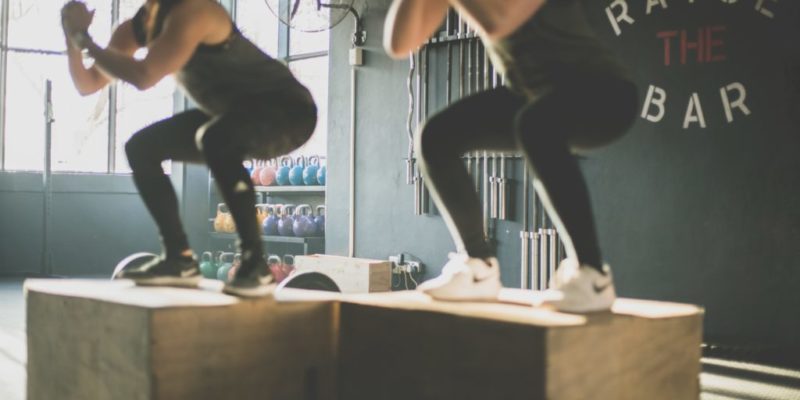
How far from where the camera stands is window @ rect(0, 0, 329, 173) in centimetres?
841

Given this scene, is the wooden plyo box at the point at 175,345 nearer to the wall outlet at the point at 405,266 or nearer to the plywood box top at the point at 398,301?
the plywood box top at the point at 398,301

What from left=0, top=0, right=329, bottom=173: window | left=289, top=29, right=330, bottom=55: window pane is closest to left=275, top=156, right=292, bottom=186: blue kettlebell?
left=0, top=0, right=329, bottom=173: window

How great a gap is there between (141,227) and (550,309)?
25.1 feet

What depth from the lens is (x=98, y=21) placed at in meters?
9.06

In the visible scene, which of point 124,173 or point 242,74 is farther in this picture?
point 124,173

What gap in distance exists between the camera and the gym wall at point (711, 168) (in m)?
4.36

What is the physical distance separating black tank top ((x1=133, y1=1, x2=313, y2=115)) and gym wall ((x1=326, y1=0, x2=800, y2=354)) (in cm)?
296

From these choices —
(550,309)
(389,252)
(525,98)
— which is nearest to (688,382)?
(550,309)

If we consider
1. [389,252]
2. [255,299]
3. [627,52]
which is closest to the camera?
[255,299]

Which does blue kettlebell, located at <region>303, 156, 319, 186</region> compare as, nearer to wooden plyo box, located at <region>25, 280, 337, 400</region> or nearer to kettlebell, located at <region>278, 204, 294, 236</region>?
kettlebell, located at <region>278, 204, 294, 236</region>

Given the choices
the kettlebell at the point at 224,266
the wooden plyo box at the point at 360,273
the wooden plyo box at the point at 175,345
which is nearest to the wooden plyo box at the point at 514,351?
the wooden plyo box at the point at 175,345

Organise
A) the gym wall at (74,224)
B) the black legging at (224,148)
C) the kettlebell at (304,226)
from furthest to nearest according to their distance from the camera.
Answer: the gym wall at (74,224), the kettlebell at (304,226), the black legging at (224,148)

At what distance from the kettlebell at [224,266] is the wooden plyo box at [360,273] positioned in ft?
4.40

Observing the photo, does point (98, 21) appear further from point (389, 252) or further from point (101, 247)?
point (389, 252)
